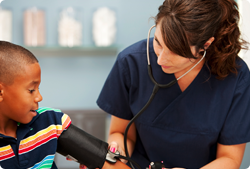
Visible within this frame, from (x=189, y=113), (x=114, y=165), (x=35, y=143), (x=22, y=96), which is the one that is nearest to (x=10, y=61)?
(x=22, y=96)

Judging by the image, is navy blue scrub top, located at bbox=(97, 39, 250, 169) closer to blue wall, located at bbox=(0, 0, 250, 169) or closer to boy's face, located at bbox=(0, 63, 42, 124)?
boy's face, located at bbox=(0, 63, 42, 124)

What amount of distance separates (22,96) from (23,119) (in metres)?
0.08

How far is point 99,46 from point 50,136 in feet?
4.28

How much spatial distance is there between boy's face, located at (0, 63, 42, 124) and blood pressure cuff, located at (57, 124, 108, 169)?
15 centimetres

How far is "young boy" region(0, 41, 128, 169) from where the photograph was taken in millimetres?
636

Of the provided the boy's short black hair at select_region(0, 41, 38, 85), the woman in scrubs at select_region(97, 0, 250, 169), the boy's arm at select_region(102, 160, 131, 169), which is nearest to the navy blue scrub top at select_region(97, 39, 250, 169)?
the woman in scrubs at select_region(97, 0, 250, 169)

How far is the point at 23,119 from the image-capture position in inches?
27.1

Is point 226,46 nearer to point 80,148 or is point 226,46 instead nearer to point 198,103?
point 198,103

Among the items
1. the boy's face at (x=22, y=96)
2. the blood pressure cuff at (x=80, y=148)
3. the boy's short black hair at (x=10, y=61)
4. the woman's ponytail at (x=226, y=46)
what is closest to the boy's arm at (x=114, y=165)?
the blood pressure cuff at (x=80, y=148)

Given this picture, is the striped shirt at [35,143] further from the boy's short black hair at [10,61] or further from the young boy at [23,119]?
the boy's short black hair at [10,61]

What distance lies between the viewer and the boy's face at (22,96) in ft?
2.09

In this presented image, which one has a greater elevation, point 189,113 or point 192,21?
point 192,21

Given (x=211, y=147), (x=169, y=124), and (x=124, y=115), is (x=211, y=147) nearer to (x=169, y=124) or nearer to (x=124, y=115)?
(x=169, y=124)

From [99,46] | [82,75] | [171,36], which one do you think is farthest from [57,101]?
[171,36]
